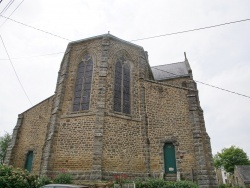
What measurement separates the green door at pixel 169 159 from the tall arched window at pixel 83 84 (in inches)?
227

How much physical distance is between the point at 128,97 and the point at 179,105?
355 centimetres

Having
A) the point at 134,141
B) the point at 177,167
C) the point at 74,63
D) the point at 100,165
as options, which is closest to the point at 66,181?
the point at 100,165

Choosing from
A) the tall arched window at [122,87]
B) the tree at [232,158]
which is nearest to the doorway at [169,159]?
the tall arched window at [122,87]

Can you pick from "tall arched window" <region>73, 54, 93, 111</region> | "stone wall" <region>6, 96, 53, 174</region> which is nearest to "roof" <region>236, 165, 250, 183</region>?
"tall arched window" <region>73, 54, 93, 111</region>

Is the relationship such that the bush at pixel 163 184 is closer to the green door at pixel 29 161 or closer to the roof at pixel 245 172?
the green door at pixel 29 161

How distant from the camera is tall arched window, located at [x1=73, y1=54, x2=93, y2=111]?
13.6 meters

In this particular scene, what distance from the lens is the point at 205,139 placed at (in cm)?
1339

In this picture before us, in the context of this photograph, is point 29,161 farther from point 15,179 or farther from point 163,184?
point 163,184

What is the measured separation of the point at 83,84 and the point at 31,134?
6.03 metres

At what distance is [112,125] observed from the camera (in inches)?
496

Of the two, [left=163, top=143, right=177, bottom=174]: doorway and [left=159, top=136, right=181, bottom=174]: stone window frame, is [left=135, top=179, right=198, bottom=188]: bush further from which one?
[left=163, top=143, right=177, bottom=174]: doorway

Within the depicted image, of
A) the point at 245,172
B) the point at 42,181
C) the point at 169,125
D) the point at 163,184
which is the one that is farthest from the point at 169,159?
the point at 245,172

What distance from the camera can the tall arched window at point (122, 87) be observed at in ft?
45.2

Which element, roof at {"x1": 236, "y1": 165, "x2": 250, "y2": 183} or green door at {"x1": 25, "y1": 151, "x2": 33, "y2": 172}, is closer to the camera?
green door at {"x1": 25, "y1": 151, "x2": 33, "y2": 172}
